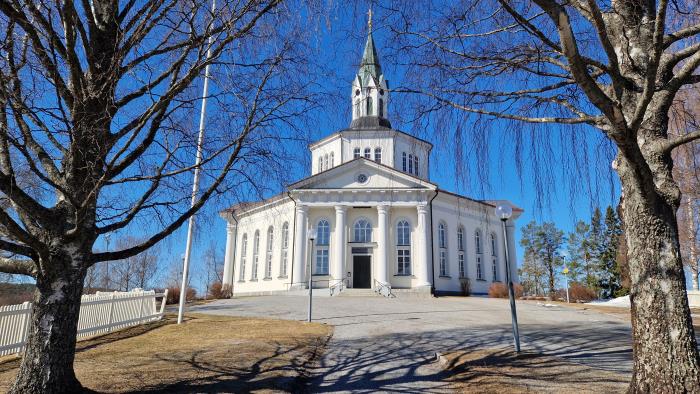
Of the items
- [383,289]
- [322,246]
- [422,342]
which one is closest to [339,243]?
[322,246]

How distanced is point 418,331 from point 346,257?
2091 cm

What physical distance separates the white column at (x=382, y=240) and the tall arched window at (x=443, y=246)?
17.6ft

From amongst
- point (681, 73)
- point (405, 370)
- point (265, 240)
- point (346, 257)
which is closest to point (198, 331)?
point (405, 370)

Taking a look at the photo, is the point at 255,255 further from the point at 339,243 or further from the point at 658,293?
the point at 658,293

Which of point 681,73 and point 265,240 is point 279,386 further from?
point 265,240

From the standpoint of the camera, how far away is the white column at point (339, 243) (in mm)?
32562

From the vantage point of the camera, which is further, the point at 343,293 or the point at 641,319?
the point at 343,293

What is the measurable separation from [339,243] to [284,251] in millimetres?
5635

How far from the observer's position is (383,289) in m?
30.8

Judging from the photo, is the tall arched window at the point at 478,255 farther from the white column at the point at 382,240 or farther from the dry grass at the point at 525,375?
the dry grass at the point at 525,375

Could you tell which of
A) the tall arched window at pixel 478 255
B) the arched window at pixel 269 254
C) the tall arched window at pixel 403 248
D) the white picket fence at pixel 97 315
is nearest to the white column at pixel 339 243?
the tall arched window at pixel 403 248

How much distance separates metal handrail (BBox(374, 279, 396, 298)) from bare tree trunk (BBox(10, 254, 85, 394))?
2607 cm

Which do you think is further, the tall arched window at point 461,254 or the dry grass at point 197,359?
the tall arched window at point 461,254

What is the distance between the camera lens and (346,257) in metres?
33.6
